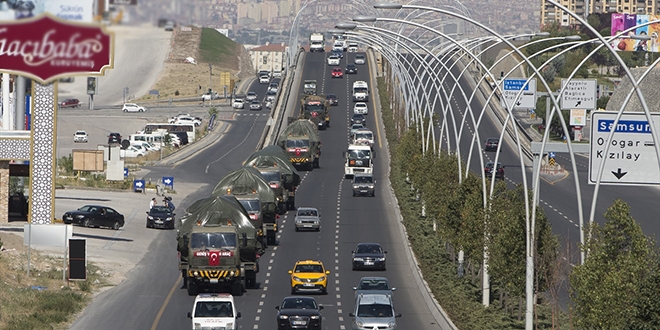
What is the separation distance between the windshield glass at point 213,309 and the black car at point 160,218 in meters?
34.2

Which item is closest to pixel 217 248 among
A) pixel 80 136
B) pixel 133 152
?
pixel 133 152

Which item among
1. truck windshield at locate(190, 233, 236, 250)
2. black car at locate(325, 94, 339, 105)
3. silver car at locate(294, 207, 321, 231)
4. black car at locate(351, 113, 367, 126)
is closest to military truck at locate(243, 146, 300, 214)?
silver car at locate(294, 207, 321, 231)

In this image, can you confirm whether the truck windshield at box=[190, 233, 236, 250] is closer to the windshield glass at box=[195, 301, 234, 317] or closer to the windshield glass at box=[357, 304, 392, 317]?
the windshield glass at box=[195, 301, 234, 317]

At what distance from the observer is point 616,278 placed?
99.2 feet

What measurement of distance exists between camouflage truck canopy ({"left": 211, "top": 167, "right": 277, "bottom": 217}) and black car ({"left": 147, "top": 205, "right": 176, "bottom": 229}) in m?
9.40

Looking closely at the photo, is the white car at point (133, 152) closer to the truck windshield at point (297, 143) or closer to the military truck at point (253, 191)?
the truck windshield at point (297, 143)

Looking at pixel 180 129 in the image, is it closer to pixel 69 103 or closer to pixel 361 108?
pixel 361 108

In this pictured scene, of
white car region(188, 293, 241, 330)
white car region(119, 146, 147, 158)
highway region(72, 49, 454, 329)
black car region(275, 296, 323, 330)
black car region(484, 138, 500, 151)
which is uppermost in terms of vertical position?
black car region(484, 138, 500, 151)

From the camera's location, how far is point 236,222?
52250mm

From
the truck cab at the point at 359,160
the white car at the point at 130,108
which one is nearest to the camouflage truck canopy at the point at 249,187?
the truck cab at the point at 359,160

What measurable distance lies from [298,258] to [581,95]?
28.7 meters

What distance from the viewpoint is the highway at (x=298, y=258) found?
45.6 meters

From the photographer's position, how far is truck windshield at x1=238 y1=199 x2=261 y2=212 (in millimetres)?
62369

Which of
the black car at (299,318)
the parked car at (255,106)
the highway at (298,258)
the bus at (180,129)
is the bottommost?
the highway at (298,258)
